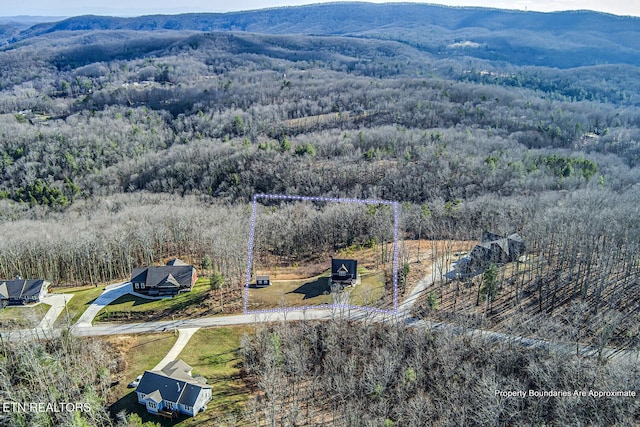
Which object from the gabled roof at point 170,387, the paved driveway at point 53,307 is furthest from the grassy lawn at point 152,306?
the gabled roof at point 170,387

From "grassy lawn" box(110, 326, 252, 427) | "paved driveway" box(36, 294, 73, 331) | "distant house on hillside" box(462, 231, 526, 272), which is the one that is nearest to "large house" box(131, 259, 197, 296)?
"paved driveway" box(36, 294, 73, 331)

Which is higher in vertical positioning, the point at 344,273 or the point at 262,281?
the point at 344,273

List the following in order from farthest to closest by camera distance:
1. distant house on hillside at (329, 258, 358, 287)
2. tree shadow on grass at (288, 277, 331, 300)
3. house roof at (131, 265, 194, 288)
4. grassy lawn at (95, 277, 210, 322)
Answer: distant house on hillside at (329, 258, 358, 287) → house roof at (131, 265, 194, 288) → tree shadow on grass at (288, 277, 331, 300) → grassy lawn at (95, 277, 210, 322)

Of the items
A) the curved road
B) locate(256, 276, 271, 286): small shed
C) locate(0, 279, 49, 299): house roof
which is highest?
locate(0, 279, 49, 299): house roof

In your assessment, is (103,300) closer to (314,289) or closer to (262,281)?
(262,281)

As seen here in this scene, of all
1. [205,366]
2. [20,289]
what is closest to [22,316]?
[20,289]

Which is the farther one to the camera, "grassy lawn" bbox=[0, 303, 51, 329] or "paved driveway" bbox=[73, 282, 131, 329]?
"paved driveway" bbox=[73, 282, 131, 329]

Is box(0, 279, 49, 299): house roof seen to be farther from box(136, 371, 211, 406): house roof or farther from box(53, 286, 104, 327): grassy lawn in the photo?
box(136, 371, 211, 406): house roof
